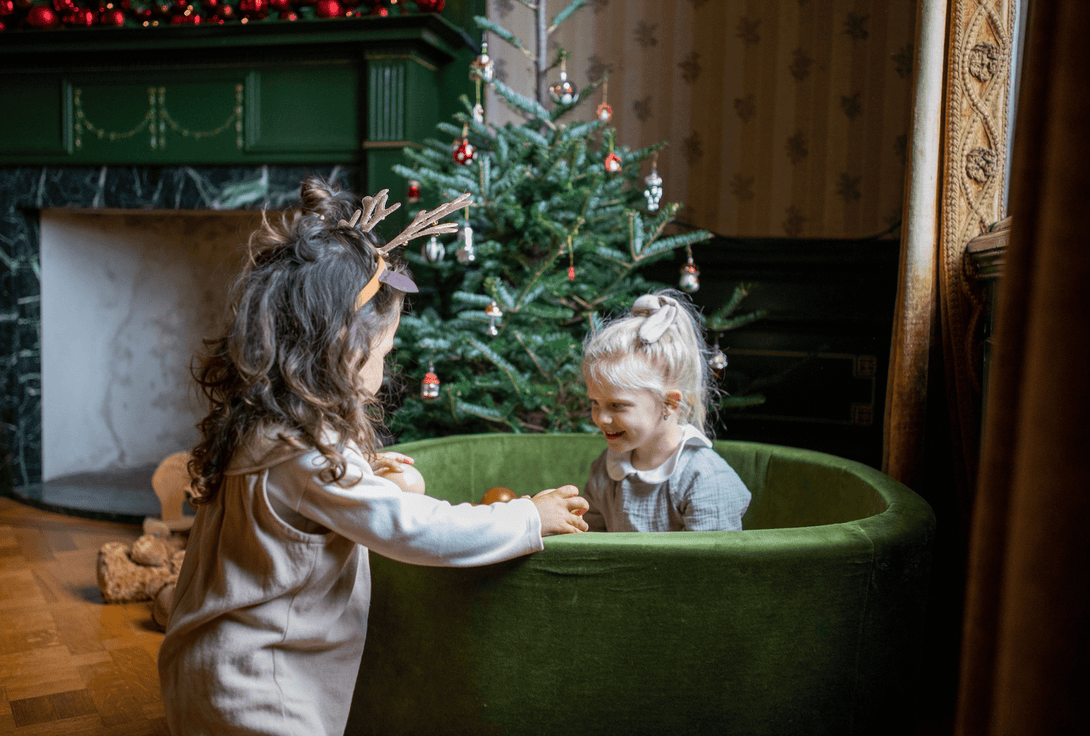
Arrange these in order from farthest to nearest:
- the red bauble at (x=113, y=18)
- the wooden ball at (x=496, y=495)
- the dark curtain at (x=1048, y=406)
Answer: the red bauble at (x=113, y=18), the wooden ball at (x=496, y=495), the dark curtain at (x=1048, y=406)

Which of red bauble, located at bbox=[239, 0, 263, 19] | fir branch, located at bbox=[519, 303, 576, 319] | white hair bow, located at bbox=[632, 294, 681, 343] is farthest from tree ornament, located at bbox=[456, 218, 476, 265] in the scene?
red bauble, located at bbox=[239, 0, 263, 19]

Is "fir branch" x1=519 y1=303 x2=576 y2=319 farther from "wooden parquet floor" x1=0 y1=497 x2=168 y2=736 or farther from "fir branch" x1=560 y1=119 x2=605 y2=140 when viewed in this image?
"wooden parquet floor" x1=0 y1=497 x2=168 y2=736

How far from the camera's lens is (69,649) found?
2.18m

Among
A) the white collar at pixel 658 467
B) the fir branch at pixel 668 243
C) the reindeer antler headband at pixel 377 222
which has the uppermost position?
the fir branch at pixel 668 243

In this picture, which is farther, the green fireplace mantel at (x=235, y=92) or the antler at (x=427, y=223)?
the green fireplace mantel at (x=235, y=92)

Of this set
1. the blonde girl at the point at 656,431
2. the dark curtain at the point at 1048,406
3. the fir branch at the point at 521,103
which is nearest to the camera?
the dark curtain at the point at 1048,406

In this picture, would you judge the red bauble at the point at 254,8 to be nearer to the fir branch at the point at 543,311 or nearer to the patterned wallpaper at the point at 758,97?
the patterned wallpaper at the point at 758,97

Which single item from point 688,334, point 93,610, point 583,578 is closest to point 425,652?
point 583,578

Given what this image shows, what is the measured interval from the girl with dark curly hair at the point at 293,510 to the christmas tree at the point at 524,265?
1.17 metres

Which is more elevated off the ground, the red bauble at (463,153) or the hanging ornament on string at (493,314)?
the red bauble at (463,153)

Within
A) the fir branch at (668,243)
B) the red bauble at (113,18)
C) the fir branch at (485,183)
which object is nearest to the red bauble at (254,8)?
the red bauble at (113,18)

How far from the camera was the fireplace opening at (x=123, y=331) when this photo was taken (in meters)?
3.88

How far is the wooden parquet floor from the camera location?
181cm

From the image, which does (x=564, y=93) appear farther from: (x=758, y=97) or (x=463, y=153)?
(x=758, y=97)
